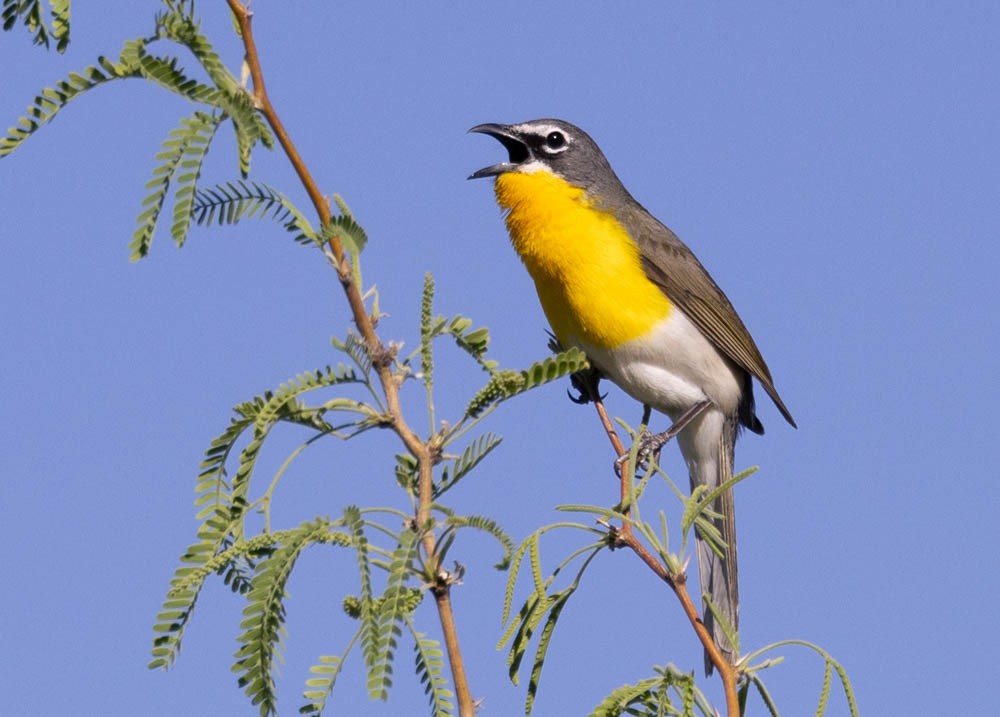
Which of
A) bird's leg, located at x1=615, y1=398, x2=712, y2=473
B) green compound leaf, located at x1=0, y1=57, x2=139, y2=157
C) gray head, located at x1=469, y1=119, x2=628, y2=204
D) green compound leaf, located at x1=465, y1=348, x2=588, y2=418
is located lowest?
green compound leaf, located at x1=465, y1=348, x2=588, y2=418

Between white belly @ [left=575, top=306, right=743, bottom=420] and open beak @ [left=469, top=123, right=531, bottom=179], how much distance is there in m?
1.08

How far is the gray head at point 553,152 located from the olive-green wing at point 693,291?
0.94 ft

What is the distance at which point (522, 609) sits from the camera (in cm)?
336

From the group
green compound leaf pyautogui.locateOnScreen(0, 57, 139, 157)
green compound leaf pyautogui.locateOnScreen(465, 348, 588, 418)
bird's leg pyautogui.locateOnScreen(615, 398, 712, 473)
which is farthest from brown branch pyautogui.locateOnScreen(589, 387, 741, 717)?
bird's leg pyautogui.locateOnScreen(615, 398, 712, 473)

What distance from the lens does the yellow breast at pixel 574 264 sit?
683 cm

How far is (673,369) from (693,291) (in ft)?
1.82

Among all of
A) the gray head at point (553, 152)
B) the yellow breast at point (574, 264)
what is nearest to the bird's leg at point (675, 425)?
the yellow breast at point (574, 264)

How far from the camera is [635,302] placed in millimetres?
7035

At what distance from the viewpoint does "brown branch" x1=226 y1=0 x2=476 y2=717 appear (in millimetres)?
2254

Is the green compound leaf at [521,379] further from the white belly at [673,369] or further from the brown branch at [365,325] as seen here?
the white belly at [673,369]

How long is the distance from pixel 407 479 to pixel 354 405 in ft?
0.65

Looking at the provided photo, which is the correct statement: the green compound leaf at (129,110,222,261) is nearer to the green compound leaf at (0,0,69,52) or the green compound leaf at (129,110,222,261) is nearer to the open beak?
the green compound leaf at (0,0,69,52)

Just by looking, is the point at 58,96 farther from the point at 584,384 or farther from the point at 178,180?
the point at 584,384

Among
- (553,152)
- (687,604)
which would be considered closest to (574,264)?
(553,152)
